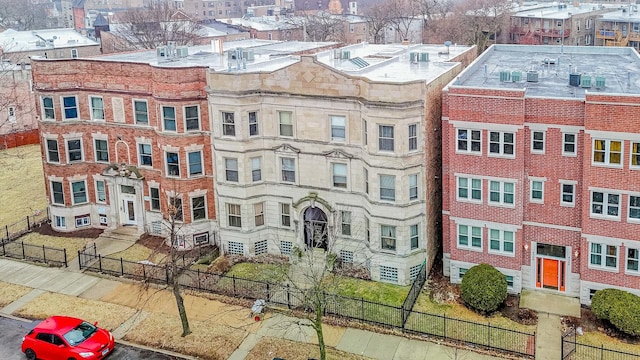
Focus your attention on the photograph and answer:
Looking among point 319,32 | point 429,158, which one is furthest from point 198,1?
point 429,158

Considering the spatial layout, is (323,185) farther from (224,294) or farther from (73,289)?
→ (73,289)

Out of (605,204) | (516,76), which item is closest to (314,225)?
(516,76)

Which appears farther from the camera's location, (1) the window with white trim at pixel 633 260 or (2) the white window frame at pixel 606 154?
(1) the window with white trim at pixel 633 260

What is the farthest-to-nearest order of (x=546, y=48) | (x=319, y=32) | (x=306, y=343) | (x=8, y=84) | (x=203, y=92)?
(x=319, y=32) → (x=8, y=84) → (x=546, y=48) → (x=203, y=92) → (x=306, y=343)

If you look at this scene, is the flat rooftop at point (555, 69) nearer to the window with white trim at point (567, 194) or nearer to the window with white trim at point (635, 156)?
the window with white trim at point (635, 156)

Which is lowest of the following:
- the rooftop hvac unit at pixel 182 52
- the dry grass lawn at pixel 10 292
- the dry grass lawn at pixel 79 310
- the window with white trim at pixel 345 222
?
the dry grass lawn at pixel 79 310

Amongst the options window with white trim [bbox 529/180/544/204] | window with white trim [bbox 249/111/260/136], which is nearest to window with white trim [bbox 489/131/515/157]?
window with white trim [bbox 529/180/544/204]

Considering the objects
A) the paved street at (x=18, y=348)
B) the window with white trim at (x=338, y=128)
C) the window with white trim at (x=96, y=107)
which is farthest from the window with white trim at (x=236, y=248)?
the window with white trim at (x=96, y=107)
